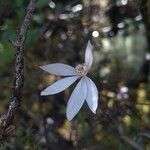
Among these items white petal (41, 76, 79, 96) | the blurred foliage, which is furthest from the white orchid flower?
the blurred foliage

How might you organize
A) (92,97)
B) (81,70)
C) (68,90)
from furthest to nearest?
1. (68,90)
2. (81,70)
3. (92,97)

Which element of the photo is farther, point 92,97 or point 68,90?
point 68,90

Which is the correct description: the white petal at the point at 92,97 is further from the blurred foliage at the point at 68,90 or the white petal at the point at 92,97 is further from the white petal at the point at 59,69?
the blurred foliage at the point at 68,90

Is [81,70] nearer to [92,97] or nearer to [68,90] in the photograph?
[92,97]

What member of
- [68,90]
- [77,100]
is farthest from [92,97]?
[68,90]

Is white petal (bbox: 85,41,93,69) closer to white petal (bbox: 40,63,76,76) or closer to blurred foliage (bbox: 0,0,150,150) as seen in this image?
white petal (bbox: 40,63,76,76)

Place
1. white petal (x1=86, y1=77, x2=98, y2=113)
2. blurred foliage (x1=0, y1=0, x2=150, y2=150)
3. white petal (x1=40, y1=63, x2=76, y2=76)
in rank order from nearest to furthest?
white petal (x1=86, y1=77, x2=98, y2=113) → white petal (x1=40, y1=63, x2=76, y2=76) → blurred foliage (x1=0, y1=0, x2=150, y2=150)

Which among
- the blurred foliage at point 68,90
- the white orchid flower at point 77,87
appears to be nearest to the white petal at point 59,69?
the white orchid flower at point 77,87
